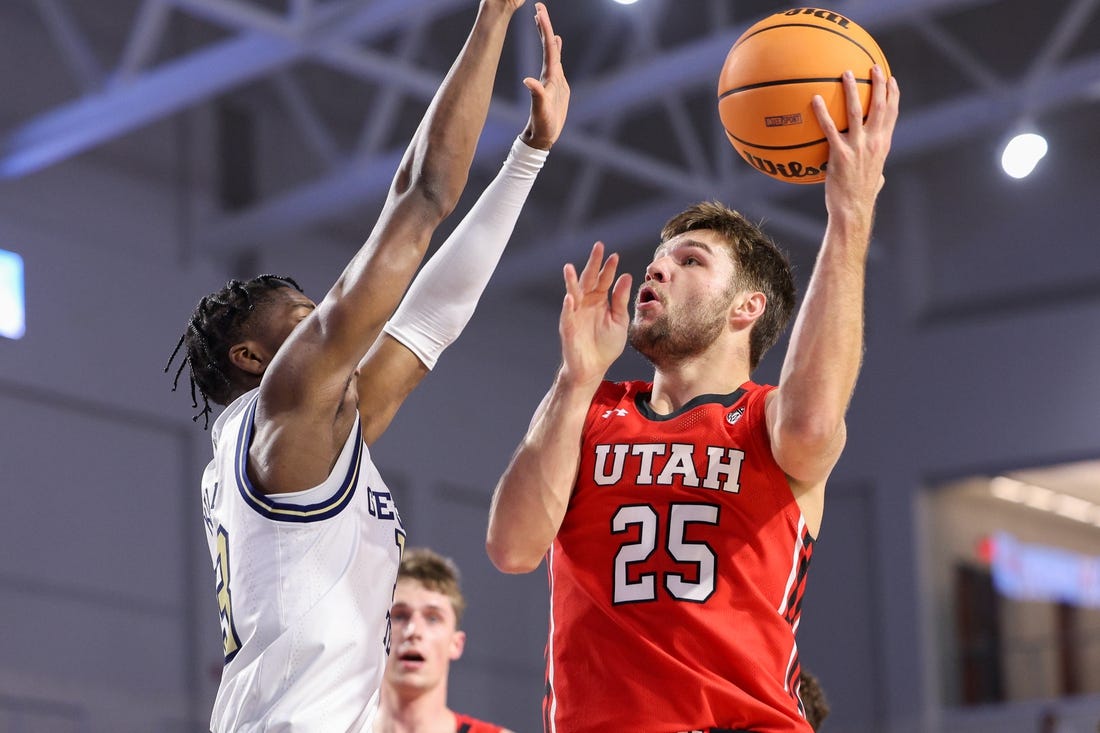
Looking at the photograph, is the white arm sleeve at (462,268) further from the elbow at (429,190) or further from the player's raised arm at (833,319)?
the player's raised arm at (833,319)

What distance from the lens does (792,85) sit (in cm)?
440

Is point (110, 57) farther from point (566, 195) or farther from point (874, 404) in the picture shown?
point (874, 404)

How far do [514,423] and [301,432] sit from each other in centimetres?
1466

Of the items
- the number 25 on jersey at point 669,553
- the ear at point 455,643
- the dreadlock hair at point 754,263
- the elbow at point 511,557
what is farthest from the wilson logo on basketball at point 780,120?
the ear at point 455,643

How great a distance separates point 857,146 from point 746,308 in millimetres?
640

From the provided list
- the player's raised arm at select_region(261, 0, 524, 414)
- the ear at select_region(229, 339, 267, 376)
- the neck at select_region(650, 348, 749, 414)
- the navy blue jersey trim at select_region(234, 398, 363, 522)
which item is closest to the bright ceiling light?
the neck at select_region(650, 348, 749, 414)

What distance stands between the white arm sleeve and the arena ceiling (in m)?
7.49

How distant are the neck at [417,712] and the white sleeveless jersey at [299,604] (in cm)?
284

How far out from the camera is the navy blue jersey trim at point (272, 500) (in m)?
3.93

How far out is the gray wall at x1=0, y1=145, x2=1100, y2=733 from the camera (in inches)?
531

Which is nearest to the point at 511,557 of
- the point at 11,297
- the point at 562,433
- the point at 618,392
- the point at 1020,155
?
the point at 562,433

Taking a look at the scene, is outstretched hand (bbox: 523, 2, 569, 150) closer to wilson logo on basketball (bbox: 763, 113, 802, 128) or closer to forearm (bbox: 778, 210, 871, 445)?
wilson logo on basketball (bbox: 763, 113, 802, 128)

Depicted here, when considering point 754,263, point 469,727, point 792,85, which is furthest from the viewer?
point 469,727

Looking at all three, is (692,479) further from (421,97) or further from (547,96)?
(421,97)
